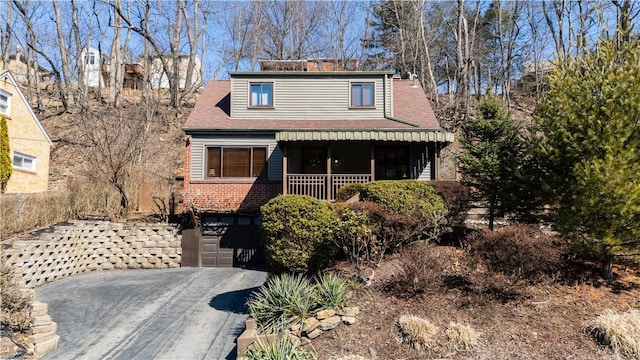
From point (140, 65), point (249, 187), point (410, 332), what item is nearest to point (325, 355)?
point (410, 332)

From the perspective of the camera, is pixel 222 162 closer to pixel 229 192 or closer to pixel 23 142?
pixel 229 192

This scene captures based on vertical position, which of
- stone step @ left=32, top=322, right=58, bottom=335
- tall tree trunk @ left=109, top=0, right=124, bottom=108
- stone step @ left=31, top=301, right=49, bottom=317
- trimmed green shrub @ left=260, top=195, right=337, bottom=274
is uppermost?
tall tree trunk @ left=109, top=0, right=124, bottom=108

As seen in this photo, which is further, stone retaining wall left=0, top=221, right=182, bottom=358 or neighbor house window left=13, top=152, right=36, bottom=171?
neighbor house window left=13, top=152, right=36, bottom=171

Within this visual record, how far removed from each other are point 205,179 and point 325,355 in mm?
10699

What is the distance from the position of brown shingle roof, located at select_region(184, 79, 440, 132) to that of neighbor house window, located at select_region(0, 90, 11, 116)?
392 inches

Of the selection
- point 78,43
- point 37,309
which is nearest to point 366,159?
point 37,309

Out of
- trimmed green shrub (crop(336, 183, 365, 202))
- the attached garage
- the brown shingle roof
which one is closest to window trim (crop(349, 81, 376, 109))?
the brown shingle roof

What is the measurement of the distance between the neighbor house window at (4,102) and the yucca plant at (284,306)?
61.1 feet

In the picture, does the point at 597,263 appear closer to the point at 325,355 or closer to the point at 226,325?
the point at 325,355

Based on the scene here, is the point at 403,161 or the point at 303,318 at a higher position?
the point at 403,161

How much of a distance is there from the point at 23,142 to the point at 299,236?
18363 millimetres

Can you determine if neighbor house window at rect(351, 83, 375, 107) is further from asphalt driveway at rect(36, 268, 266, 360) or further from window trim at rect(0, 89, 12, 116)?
window trim at rect(0, 89, 12, 116)

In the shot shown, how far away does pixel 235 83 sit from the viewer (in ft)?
54.3

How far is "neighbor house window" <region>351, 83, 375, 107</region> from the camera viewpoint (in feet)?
54.6
